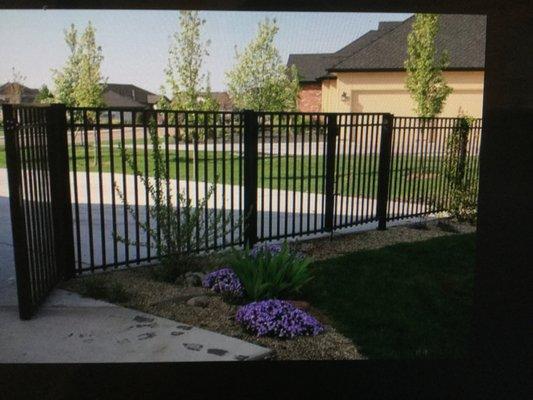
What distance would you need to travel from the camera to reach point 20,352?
3.97 metres

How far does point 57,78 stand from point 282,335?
11.6 metres

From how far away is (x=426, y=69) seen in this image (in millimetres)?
22406

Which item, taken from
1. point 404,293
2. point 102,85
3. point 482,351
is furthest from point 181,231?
point 102,85

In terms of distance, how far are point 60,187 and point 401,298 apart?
361 cm

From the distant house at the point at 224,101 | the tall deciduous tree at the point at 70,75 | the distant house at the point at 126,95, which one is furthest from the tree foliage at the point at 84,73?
the distant house at the point at 126,95

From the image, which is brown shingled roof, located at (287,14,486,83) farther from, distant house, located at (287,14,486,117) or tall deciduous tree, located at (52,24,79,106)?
tall deciduous tree, located at (52,24,79,106)

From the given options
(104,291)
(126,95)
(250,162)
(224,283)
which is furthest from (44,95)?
(126,95)

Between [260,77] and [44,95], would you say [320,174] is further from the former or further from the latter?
[44,95]

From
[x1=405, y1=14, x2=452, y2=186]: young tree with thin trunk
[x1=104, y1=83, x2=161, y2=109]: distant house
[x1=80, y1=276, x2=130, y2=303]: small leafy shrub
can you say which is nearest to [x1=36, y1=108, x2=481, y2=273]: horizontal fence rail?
[x1=80, y1=276, x2=130, y2=303]: small leafy shrub

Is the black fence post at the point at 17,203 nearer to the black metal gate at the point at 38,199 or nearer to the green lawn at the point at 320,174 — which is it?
the black metal gate at the point at 38,199

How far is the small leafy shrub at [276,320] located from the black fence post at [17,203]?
1.76 metres

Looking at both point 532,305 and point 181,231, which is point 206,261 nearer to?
point 181,231

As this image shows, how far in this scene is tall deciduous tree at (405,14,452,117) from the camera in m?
22.1

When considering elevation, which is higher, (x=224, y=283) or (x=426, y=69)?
(x=426, y=69)
